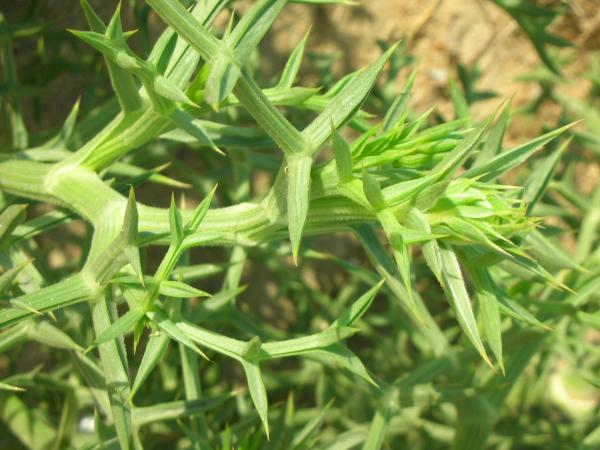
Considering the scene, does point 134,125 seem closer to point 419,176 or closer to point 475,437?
point 419,176

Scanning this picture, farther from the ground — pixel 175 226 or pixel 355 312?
pixel 175 226

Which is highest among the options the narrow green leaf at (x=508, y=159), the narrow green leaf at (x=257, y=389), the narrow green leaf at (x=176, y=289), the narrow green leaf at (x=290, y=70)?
the narrow green leaf at (x=290, y=70)

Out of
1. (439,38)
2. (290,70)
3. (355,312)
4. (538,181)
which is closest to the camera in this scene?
(355,312)

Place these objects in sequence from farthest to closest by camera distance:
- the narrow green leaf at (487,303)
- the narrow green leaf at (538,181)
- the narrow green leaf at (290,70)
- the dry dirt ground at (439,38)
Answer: the dry dirt ground at (439,38)
the narrow green leaf at (538,181)
the narrow green leaf at (290,70)
the narrow green leaf at (487,303)

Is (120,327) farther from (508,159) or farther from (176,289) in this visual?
(508,159)

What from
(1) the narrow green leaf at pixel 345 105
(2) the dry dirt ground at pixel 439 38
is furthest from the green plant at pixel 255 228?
(2) the dry dirt ground at pixel 439 38

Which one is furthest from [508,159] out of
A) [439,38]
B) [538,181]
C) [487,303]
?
[439,38]

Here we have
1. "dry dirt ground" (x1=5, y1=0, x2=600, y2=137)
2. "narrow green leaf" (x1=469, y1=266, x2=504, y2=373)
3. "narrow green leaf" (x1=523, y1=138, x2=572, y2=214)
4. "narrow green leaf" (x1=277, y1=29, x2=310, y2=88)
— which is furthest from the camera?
"dry dirt ground" (x1=5, y1=0, x2=600, y2=137)

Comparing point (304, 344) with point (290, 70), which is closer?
point (304, 344)

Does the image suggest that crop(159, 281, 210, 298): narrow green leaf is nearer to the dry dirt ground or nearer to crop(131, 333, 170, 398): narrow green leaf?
crop(131, 333, 170, 398): narrow green leaf

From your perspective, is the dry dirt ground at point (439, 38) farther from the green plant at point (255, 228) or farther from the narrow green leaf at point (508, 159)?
the narrow green leaf at point (508, 159)

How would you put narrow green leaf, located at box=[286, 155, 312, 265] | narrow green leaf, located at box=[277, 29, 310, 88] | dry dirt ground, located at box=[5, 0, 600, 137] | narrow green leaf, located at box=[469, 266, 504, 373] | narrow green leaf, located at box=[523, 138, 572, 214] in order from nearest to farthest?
narrow green leaf, located at box=[286, 155, 312, 265]
narrow green leaf, located at box=[469, 266, 504, 373]
narrow green leaf, located at box=[277, 29, 310, 88]
narrow green leaf, located at box=[523, 138, 572, 214]
dry dirt ground, located at box=[5, 0, 600, 137]

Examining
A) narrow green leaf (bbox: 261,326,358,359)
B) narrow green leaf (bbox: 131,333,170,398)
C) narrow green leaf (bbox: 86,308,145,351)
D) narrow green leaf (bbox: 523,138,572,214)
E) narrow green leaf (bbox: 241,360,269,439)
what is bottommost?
narrow green leaf (bbox: 241,360,269,439)

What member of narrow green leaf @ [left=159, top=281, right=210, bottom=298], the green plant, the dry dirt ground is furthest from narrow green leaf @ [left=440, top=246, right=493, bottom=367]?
the dry dirt ground
